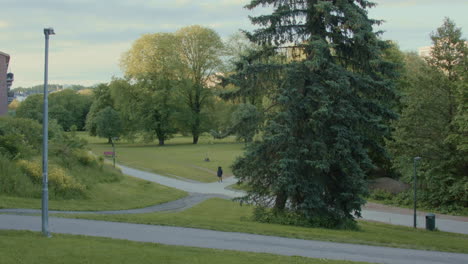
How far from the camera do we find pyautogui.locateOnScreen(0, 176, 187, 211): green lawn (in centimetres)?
1778

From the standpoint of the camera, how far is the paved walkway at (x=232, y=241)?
1161cm

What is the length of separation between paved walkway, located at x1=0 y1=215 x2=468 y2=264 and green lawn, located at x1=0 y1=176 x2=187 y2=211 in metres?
4.05

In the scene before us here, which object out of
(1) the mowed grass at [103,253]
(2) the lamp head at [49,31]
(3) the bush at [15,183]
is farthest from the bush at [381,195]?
(2) the lamp head at [49,31]

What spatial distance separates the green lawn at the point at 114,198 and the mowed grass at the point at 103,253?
22.9ft

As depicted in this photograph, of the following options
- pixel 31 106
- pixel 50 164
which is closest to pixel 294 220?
pixel 50 164

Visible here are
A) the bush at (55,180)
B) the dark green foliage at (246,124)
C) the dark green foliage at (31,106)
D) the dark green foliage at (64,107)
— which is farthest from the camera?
the dark green foliage at (64,107)

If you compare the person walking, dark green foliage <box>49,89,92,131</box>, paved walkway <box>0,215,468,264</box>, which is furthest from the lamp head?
dark green foliage <box>49,89,92,131</box>

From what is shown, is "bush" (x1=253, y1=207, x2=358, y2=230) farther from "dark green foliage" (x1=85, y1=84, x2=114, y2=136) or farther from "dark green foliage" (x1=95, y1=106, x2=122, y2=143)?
"dark green foliage" (x1=85, y1=84, x2=114, y2=136)

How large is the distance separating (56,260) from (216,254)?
3.37 m

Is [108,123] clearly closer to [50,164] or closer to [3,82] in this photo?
[3,82]

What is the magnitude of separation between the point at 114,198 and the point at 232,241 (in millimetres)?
12535

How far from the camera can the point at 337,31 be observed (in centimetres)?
1728

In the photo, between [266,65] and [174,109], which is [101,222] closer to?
[266,65]

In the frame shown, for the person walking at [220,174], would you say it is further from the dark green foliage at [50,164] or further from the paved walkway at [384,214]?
the dark green foliage at [50,164]
